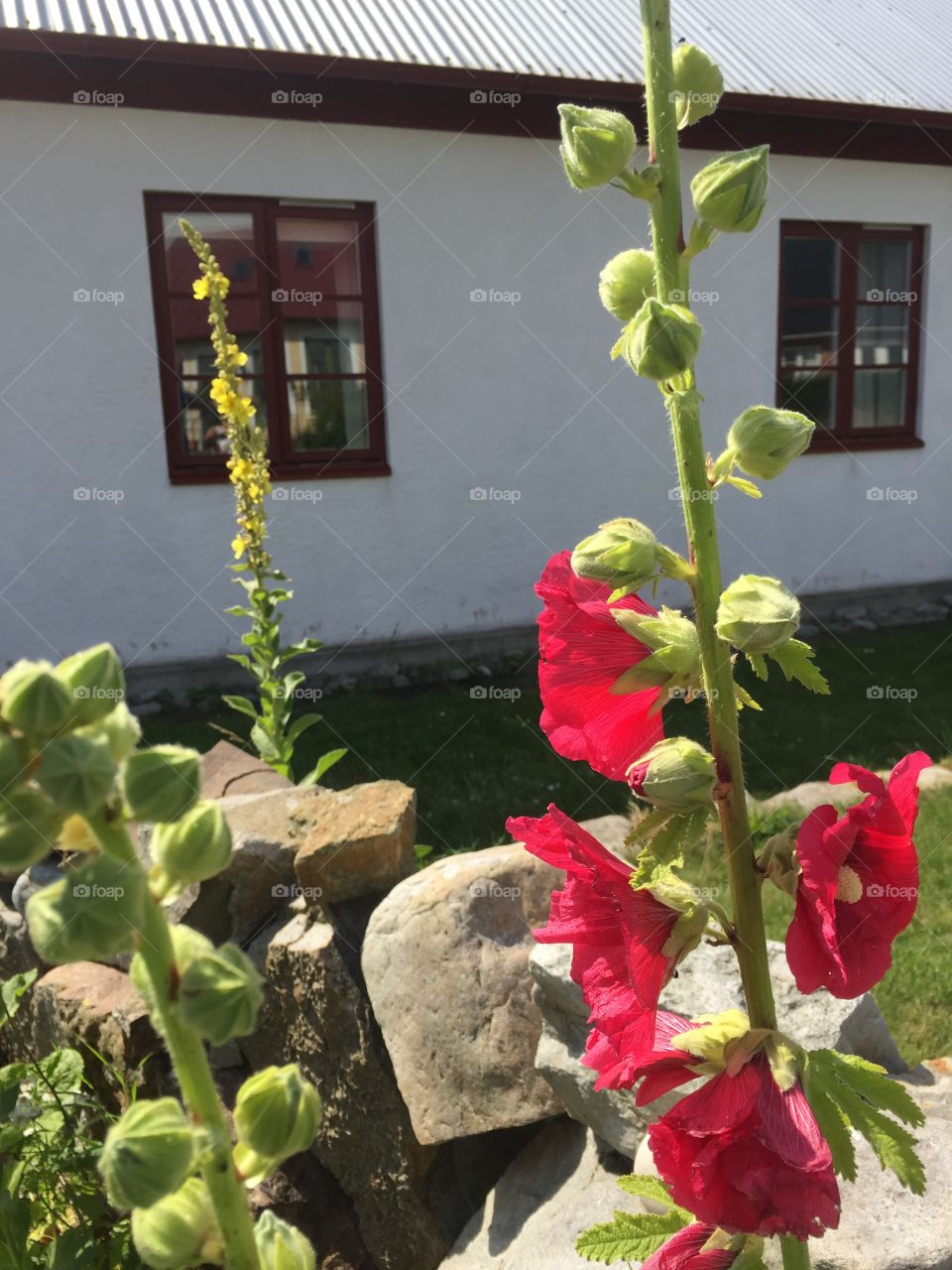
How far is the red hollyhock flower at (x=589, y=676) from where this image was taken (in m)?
1.07

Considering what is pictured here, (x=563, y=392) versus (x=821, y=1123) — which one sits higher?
(x=563, y=392)

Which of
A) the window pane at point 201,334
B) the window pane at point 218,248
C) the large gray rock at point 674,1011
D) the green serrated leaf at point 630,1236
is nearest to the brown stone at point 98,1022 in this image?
the large gray rock at point 674,1011

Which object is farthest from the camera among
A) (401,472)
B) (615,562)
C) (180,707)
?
(401,472)

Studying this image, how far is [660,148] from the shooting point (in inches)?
40.8

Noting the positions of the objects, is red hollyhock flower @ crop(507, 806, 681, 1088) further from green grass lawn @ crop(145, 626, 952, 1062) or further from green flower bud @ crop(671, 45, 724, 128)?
green grass lawn @ crop(145, 626, 952, 1062)

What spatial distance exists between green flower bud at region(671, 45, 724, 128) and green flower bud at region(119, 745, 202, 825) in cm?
80

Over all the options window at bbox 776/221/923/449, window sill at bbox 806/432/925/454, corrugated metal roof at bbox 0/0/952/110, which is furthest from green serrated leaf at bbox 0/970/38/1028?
window sill at bbox 806/432/925/454

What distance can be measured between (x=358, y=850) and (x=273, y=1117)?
2264mm

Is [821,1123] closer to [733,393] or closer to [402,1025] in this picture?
[402,1025]

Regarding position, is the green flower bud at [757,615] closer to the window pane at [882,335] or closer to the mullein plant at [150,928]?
the mullein plant at [150,928]

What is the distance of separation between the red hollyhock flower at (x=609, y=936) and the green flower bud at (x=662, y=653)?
0.49ft

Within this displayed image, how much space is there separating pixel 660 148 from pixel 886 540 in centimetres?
900

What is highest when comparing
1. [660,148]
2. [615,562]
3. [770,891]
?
[660,148]

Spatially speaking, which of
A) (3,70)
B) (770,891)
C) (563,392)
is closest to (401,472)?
(563,392)
